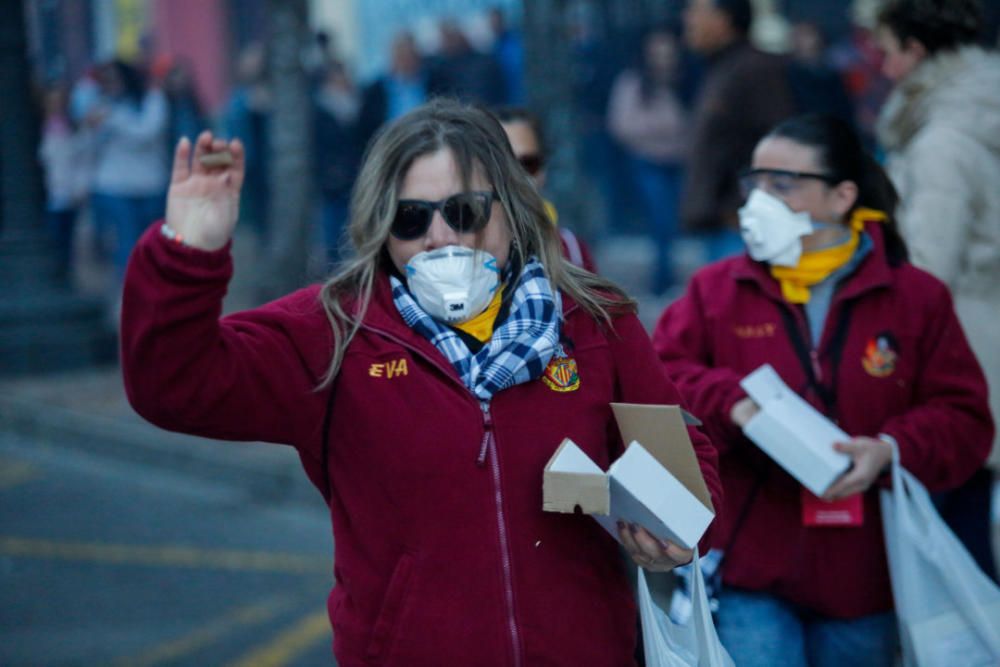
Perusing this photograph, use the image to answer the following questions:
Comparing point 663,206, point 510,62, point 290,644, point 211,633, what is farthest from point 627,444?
point 510,62

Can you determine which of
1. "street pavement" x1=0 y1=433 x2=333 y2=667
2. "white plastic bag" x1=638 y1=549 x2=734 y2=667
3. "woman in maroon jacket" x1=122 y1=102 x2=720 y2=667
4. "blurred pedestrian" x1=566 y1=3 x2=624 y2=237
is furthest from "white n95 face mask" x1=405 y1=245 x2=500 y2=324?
"blurred pedestrian" x1=566 y1=3 x2=624 y2=237

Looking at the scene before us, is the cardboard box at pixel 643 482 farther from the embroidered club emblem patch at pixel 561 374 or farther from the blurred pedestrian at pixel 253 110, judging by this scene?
the blurred pedestrian at pixel 253 110

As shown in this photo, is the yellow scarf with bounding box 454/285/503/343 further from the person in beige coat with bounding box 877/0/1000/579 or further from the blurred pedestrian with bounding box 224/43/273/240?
the blurred pedestrian with bounding box 224/43/273/240

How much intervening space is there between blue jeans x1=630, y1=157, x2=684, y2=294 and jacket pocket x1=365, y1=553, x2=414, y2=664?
7.69 meters

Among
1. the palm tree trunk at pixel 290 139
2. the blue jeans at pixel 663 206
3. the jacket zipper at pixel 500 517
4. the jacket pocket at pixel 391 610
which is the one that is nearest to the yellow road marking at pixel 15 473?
the palm tree trunk at pixel 290 139

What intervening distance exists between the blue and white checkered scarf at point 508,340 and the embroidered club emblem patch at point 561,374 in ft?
Result: 0.14

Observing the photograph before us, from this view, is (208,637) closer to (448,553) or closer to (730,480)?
(730,480)

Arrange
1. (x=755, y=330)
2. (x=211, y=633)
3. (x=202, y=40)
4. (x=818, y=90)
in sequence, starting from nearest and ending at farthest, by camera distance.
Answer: (x=755, y=330) → (x=211, y=633) → (x=818, y=90) → (x=202, y=40)

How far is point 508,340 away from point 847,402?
1.07m

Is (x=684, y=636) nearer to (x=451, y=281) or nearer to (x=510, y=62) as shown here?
(x=451, y=281)

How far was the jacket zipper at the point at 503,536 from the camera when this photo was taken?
2328 mm

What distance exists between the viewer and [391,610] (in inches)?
92.4

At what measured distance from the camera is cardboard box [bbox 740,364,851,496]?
2.92 meters

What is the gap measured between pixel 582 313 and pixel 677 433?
324 mm
